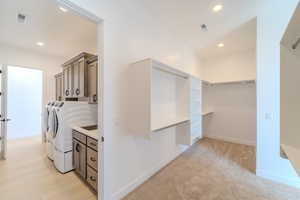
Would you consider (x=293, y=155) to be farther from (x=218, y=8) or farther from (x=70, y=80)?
(x=70, y=80)

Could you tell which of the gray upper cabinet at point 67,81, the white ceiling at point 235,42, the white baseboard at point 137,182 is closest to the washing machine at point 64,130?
the gray upper cabinet at point 67,81

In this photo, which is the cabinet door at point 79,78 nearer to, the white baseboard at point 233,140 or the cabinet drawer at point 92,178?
the cabinet drawer at point 92,178

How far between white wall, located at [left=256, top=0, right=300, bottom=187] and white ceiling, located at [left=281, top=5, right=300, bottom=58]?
214 centimetres

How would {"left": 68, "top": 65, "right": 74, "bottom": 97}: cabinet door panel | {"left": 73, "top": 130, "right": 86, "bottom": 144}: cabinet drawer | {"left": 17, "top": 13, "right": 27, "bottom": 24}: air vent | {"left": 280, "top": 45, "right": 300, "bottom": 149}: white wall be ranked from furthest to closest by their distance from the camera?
1. {"left": 68, "top": 65, "right": 74, "bottom": 97}: cabinet door panel
2. {"left": 17, "top": 13, "right": 27, "bottom": 24}: air vent
3. {"left": 73, "top": 130, "right": 86, "bottom": 144}: cabinet drawer
4. {"left": 280, "top": 45, "right": 300, "bottom": 149}: white wall

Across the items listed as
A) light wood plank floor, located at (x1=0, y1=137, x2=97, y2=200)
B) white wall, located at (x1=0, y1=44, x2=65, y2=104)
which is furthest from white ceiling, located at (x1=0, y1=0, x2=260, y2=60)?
light wood plank floor, located at (x1=0, y1=137, x2=97, y2=200)

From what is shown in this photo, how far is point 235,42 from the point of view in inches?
141

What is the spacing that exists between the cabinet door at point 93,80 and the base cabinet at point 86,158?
2.48 ft

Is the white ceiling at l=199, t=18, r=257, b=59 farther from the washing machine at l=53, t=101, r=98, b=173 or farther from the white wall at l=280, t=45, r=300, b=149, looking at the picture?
the washing machine at l=53, t=101, r=98, b=173

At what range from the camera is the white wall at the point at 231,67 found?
410 cm

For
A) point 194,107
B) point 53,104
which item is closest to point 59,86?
point 53,104

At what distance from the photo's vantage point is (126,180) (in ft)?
6.30

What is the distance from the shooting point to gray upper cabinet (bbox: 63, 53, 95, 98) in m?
2.85

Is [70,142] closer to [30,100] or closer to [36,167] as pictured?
[36,167]

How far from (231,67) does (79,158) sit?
4988 mm
